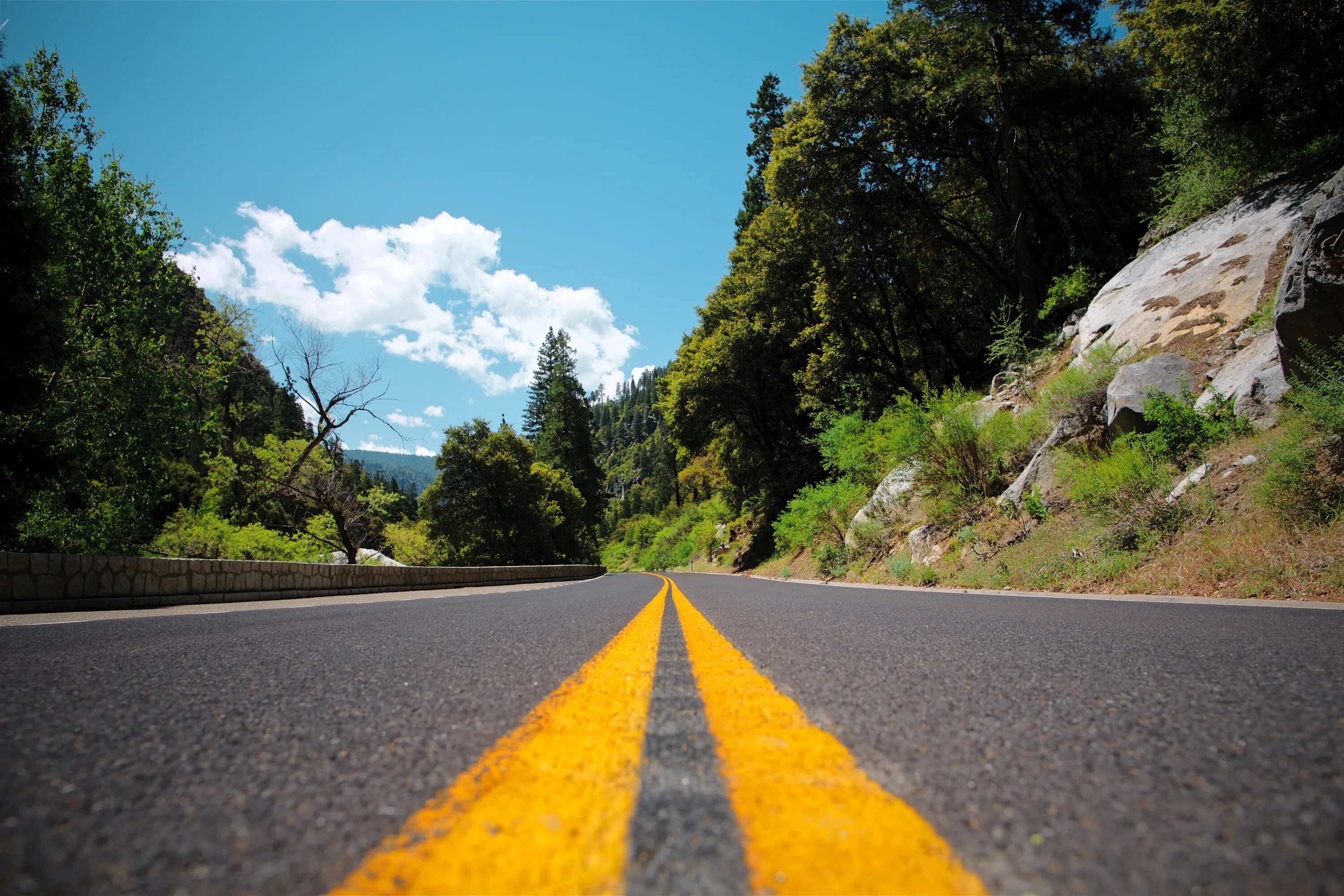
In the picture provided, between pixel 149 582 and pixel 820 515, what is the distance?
14.4 meters

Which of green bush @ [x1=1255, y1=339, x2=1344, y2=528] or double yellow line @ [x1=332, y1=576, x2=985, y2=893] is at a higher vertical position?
green bush @ [x1=1255, y1=339, x2=1344, y2=528]

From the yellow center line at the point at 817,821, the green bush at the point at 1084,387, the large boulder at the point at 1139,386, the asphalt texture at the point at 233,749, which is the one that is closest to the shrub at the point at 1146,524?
the large boulder at the point at 1139,386

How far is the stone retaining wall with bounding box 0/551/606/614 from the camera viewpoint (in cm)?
492

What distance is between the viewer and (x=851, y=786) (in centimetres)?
93

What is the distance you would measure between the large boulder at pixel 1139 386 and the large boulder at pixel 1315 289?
Result: 148cm

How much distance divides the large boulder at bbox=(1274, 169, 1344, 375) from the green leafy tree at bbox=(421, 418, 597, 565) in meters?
29.6

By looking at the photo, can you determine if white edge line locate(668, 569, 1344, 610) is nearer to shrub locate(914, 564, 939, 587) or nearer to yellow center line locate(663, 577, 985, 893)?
shrub locate(914, 564, 939, 587)

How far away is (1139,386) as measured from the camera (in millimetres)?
7734

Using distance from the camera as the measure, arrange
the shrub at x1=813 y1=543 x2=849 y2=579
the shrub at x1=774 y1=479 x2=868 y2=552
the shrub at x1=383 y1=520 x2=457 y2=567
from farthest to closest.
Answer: the shrub at x1=383 y1=520 x2=457 y2=567 < the shrub at x1=774 y1=479 x2=868 y2=552 < the shrub at x1=813 y1=543 x2=849 y2=579

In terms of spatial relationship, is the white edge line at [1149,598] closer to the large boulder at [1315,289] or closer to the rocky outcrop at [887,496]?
the large boulder at [1315,289]

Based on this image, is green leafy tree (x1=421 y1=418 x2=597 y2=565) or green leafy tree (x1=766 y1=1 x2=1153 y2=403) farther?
green leafy tree (x1=421 y1=418 x2=597 y2=565)

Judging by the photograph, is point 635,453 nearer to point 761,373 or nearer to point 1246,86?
point 761,373

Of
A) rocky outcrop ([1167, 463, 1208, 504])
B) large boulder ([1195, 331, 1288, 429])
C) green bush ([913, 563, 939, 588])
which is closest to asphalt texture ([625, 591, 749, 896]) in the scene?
rocky outcrop ([1167, 463, 1208, 504])

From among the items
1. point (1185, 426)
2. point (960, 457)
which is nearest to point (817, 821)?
point (1185, 426)
